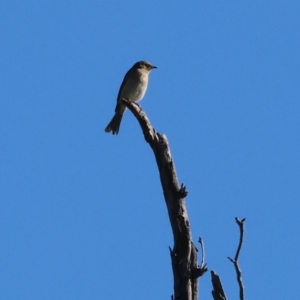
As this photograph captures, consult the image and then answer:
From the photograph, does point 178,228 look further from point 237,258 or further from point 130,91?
point 130,91

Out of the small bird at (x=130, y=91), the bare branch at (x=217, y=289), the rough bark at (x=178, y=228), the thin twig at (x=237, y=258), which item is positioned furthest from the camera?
the small bird at (x=130, y=91)

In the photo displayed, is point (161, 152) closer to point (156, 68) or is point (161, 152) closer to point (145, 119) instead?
point (145, 119)

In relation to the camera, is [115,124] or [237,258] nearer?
[237,258]

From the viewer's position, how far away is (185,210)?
7.50 metres

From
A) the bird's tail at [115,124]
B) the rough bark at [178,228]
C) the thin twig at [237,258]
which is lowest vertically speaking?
the thin twig at [237,258]

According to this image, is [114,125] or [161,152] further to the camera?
[114,125]

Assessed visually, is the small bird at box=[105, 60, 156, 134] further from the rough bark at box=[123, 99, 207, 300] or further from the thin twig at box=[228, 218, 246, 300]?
the thin twig at box=[228, 218, 246, 300]

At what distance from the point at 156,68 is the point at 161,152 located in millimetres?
8772

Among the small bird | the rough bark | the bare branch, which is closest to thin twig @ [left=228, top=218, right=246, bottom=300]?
the bare branch

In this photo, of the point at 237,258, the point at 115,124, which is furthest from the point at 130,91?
the point at 237,258

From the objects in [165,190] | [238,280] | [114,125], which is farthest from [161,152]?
[114,125]

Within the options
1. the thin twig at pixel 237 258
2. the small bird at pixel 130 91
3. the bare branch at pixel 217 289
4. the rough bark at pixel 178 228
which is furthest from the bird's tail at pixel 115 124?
the thin twig at pixel 237 258

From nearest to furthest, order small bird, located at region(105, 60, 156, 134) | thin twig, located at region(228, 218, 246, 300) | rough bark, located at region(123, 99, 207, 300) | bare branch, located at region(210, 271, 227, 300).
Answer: thin twig, located at region(228, 218, 246, 300)
bare branch, located at region(210, 271, 227, 300)
rough bark, located at region(123, 99, 207, 300)
small bird, located at region(105, 60, 156, 134)

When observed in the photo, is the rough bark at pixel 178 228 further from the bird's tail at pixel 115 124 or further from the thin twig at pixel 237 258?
the bird's tail at pixel 115 124
